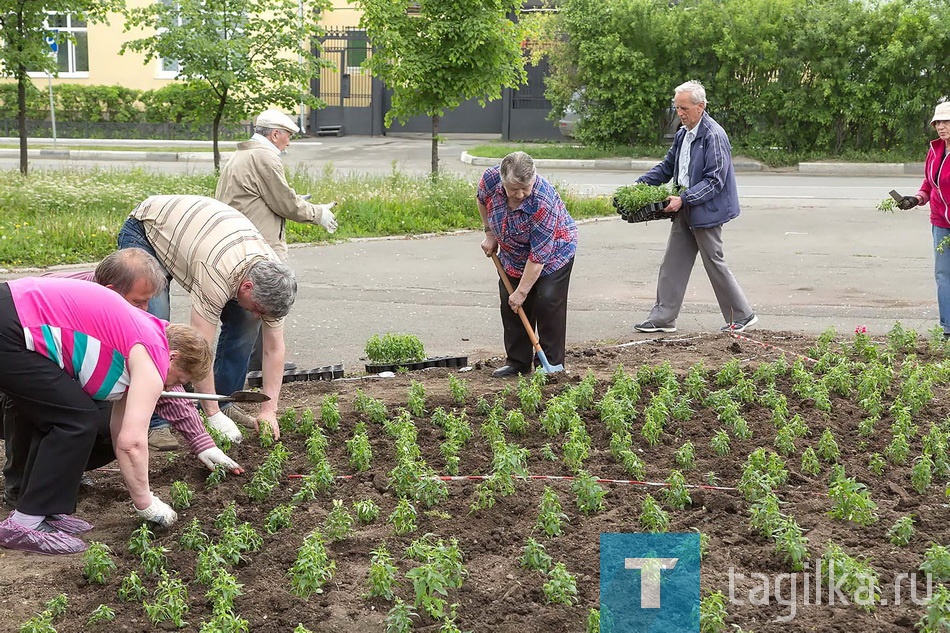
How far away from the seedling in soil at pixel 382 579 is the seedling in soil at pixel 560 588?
0.60m

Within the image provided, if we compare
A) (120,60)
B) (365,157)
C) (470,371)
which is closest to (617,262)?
(470,371)

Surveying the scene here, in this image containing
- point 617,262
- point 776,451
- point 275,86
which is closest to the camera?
point 776,451

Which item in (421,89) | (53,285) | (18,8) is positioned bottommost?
(53,285)

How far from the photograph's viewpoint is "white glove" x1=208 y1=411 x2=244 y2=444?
5863 millimetres

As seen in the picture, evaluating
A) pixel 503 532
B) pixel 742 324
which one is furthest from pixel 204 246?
pixel 742 324

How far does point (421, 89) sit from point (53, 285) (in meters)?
12.3

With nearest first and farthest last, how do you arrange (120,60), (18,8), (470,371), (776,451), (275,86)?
(776,451)
(470,371)
(18,8)
(275,86)
(120,60)

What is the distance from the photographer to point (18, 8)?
15.6 metres

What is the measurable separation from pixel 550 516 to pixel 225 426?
204cm

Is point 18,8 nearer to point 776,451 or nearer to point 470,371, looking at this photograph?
point 470,371

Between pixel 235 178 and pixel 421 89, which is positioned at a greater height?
pixel 421 89

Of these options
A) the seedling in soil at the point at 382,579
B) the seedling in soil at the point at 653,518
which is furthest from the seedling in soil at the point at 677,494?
the seedling in soil at the point at 382,579

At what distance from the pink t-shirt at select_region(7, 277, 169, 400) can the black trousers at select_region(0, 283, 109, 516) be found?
4cm

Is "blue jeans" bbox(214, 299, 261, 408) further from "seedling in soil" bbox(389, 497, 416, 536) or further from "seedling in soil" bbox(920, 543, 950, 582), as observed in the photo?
"seedling in soil" bbox(920, 543, 950, 582)
